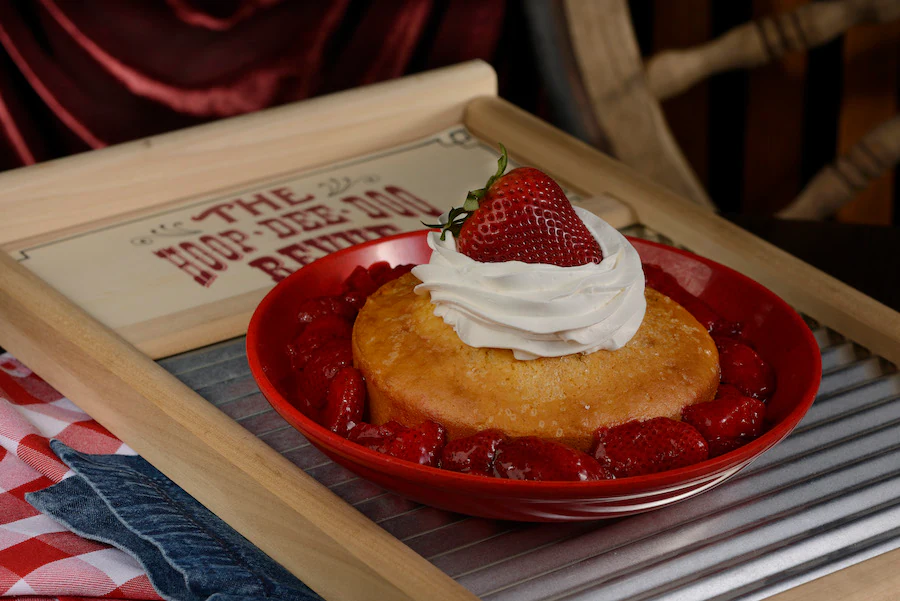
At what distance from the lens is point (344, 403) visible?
2.89 ft

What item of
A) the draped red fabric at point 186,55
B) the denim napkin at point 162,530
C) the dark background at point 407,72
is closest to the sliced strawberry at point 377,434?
the denim napkin at point 162,530

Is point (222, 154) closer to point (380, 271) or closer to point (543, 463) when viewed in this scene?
point (380, 271)

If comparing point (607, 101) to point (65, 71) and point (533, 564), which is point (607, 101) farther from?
point (533, 564)

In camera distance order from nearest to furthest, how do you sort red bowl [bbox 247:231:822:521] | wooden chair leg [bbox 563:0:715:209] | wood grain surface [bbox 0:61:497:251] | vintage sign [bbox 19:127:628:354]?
red bowl [bbox 247:231:822:521] → vintage sign [bbox 19:127:628:354] → wood grain surface [bbox 0:61:497:251] → wooden chair leg [bbox 563:0:715:209]

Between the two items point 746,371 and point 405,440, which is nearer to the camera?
point 405,440

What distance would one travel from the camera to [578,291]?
0.88m

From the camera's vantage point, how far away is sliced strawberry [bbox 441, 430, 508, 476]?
31.5 inches

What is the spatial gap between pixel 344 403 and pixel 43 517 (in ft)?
0.93

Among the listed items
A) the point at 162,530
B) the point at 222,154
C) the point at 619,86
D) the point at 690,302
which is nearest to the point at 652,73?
the point at 619,86

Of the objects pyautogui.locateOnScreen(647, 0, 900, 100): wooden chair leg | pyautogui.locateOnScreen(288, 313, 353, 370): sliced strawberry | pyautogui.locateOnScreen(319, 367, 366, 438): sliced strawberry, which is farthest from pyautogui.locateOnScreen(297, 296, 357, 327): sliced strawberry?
pyautogui.locateOnScreen(647, 0, 900, 100): wooden chair leg

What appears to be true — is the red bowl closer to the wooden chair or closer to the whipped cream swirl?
the whipped cream swirl

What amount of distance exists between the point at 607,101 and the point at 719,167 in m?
0.67

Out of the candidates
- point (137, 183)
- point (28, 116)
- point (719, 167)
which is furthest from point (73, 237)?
point (719, 167)

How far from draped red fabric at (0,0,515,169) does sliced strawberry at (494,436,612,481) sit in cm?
129
